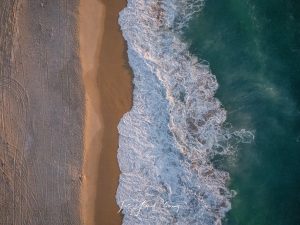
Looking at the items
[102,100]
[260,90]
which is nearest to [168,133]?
[102,100]

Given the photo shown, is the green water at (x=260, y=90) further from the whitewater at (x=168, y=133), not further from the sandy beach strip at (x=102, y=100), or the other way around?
the sandy beach strip at (x=102, y=100)

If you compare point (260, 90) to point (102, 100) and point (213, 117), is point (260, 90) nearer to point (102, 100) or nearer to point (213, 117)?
point (213, 117)

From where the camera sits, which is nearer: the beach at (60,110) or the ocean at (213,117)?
the beach at (60,110)

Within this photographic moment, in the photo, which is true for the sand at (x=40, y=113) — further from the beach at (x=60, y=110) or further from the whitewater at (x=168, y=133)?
the whitewater at (x=168, y=133)

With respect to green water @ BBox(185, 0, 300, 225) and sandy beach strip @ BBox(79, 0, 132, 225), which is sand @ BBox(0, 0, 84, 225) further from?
green water @ BBox(185, 0, 300, 225)

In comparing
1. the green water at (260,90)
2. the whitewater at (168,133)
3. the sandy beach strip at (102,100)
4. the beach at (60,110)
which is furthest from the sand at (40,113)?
the green water at (260,90)
